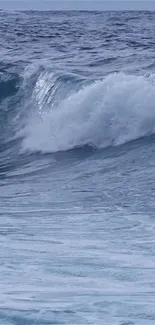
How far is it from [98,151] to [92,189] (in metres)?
2.81

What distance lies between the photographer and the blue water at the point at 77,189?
5371 mm

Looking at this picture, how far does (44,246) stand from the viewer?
263 inches

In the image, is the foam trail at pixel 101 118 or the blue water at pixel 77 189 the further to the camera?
the foam trail at pixel 101 118

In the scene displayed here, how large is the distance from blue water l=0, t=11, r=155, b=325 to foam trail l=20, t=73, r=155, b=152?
2 centimetres

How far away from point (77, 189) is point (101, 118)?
12.4 ft

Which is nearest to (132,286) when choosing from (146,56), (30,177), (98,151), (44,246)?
(44,246)

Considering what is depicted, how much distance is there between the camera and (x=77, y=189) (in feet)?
30.7

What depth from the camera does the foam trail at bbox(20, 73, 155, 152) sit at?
41.5ft

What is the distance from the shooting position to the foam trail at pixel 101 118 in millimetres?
12656

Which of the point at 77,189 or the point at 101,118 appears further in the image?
the point at 101,118

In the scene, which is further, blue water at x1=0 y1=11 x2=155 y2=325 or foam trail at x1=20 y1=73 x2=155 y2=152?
foam trail at x1=20 y1=73 x2=155 y2=152

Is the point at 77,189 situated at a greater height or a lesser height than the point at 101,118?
greater

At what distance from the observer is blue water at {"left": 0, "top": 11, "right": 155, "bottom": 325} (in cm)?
537

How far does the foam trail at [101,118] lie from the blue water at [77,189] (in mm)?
18
